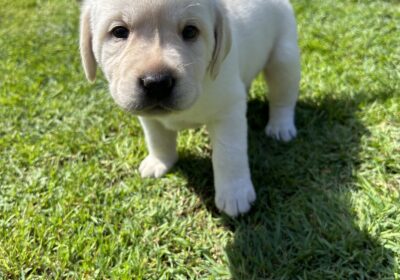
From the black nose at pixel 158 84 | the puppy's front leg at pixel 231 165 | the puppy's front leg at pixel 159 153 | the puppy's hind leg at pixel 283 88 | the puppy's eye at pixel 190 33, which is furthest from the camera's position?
the puppy's hind leg at pixel 283 88

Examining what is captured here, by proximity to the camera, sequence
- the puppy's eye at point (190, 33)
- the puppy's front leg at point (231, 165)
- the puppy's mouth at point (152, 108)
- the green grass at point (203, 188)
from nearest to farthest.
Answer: the puppy's mouth at point (152, 108)
the puppy's eye at point (190, 33)
the green grass at point (203, 188)
the puppy's front leg at point (231, 165)

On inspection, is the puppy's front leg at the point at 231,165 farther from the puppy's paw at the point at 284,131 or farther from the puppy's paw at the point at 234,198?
the puppy's paw at the point at 284,131

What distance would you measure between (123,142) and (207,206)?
1144 mm

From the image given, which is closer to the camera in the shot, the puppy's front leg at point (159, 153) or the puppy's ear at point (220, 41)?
the puppy's ear at point (220, 41)

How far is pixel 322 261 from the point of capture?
295cm

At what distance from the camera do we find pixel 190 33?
276 centimetres

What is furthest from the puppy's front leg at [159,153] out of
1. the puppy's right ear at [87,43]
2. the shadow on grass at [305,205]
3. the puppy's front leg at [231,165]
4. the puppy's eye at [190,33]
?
the puppy's eye at [190,33]

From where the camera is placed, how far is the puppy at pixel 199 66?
2.60 m

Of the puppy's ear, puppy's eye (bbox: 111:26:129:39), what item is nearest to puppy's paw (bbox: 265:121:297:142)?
the puppy's ear

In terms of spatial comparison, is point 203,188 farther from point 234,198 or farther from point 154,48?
point 154,48

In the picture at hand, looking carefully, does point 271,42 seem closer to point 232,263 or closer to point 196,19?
point 196,19

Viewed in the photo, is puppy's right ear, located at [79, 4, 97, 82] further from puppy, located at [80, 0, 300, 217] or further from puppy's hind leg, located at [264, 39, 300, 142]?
puppy's hind leg, located at [264, 39, 300, 142]

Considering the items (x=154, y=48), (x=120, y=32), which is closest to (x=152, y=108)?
(x=154, y=48)

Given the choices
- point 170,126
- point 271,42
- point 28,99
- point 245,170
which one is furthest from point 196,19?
point 28,99
